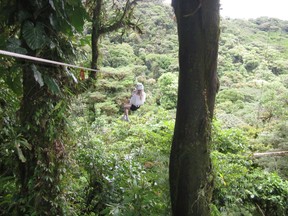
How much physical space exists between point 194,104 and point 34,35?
1.09m

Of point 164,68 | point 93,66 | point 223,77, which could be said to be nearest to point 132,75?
point 164,68

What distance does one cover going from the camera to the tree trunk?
75.3 inches

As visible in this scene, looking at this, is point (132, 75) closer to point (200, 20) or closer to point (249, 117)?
point (249, 117)

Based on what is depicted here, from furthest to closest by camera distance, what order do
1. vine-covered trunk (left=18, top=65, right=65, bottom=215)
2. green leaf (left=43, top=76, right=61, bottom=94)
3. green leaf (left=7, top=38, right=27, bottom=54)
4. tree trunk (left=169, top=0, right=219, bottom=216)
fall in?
1. tree trunk (left=169, top=0, right=219, bottom=216)
2. vine-covered trunk (left=18, top=65, right=65, bottom=215)
3. green leaf (left=43, top=76, right=61, bottom=94)
4. green leaf (left=7, top=38, right=27, bottom=54)

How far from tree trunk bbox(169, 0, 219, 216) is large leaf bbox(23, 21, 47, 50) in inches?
37.3

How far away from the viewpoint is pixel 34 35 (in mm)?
1391

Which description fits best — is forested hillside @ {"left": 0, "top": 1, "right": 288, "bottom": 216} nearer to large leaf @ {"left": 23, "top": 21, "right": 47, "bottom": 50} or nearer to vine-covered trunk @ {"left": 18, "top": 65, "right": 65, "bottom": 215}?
→ vine-covered trunk @ {"left": 18, "top": 65, "right": 65, "bottom": 215}

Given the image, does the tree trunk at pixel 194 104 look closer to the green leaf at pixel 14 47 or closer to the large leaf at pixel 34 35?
the large leaf at pixel 34 35

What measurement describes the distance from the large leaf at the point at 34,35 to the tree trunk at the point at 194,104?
3.11 ft

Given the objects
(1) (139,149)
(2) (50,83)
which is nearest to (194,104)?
(2) (50,83)

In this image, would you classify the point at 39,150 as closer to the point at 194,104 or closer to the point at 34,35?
the point at 34,35

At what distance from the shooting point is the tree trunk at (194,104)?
1.91 metres

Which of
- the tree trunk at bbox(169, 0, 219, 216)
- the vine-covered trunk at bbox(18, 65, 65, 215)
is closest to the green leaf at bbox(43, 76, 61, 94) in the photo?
the vine-covered trunk at bbox(18, 65, 65, 215)

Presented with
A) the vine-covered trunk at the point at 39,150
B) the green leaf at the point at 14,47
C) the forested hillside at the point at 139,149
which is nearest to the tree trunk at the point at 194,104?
the forested hillside at the point at 139,149
